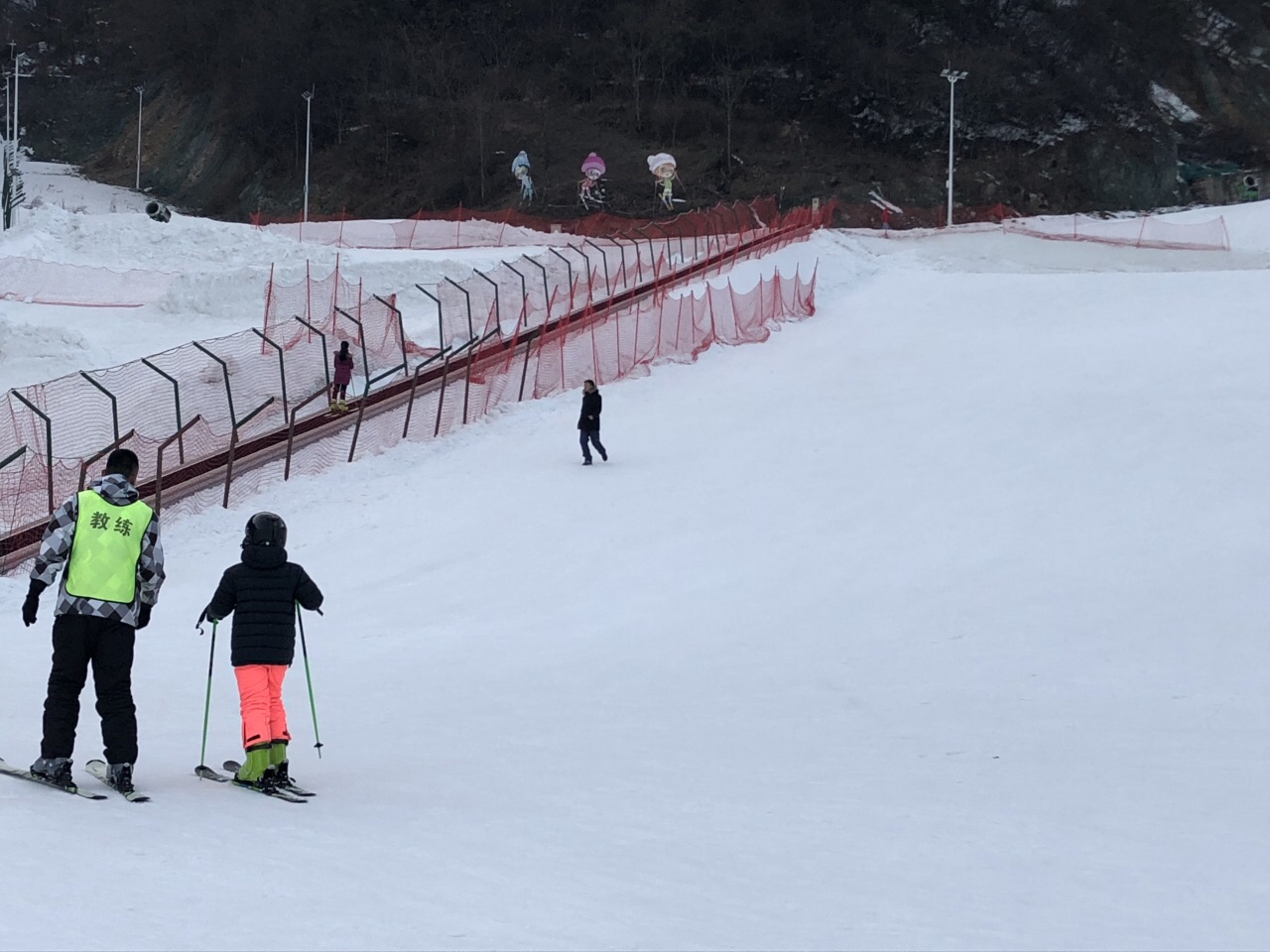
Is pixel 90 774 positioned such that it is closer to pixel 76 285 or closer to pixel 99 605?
pixel 99 605

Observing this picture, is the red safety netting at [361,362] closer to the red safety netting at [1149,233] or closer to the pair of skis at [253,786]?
the pair of skis at [253,786]

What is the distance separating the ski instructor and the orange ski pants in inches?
21.3

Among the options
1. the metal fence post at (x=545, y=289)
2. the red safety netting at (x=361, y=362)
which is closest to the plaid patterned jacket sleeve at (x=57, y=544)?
the red safety netting at (x=361, y=362)

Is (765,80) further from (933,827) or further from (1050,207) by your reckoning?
(933,827)

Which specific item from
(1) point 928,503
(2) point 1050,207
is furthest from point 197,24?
(1) point 928,503

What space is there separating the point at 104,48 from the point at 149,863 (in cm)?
9136

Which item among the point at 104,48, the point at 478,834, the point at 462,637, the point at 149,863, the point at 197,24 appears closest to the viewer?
the point at 149,863

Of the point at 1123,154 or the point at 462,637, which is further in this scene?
the point at 1123,154

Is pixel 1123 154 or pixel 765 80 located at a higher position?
pixel 765 80

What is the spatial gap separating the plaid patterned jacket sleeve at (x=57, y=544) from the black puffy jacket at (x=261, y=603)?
741mm

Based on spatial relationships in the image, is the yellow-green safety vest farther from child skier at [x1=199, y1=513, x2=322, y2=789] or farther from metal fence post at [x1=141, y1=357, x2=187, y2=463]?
metal fence post at [x1=141, y1=357, x2=187, y2=463]

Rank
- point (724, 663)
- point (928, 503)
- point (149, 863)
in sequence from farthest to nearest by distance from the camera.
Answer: point (928, 503), point (724, 663), point (149, 863)

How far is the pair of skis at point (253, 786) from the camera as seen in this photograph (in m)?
7.52

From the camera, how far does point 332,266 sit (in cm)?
3572
